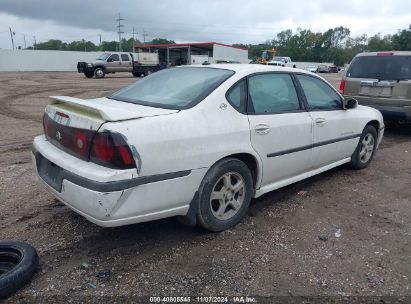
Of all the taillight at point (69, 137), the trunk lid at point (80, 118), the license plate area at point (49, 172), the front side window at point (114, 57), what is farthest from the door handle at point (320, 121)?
the front side window at point (114, 57)

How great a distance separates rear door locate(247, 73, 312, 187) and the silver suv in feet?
82.1

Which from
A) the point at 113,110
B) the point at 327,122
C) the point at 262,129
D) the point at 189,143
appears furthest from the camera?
the point at 327,122

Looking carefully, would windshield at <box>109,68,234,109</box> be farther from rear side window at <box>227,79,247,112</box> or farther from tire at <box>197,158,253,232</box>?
tire at <box>197,158,253,232</box>

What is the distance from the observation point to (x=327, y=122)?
4418 millimetres

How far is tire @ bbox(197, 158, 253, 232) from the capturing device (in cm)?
322

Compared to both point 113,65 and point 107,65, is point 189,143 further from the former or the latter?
point 113,65

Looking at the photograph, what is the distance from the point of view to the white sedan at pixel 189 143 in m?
2.72

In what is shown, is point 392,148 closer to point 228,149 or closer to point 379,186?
point 379,186

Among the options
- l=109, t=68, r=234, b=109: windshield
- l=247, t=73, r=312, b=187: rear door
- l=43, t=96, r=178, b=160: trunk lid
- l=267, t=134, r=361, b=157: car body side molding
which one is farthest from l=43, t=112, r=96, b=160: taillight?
l=267, t=134, r=361, b=157: car body side molding

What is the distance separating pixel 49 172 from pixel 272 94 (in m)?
2.30

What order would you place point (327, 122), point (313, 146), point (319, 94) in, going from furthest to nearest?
1. point (319, 94)
2. point (327, 122)
3. point (313, 146)

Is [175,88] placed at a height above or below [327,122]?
above

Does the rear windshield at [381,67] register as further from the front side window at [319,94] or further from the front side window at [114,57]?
the front side window at [114,57]

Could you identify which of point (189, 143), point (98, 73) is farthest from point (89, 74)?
point (189, 143)
